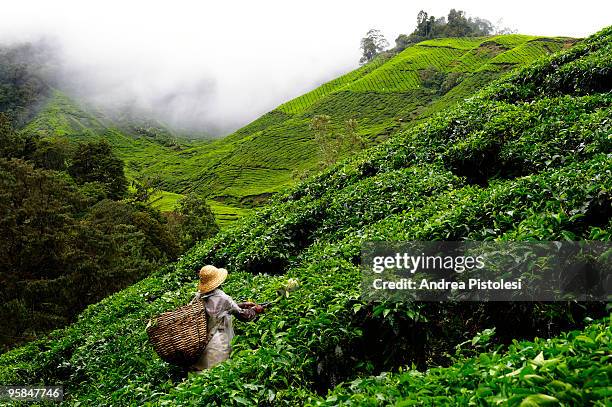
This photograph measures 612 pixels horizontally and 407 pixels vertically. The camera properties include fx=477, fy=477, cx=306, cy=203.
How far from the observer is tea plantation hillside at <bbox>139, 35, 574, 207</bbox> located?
10231cm

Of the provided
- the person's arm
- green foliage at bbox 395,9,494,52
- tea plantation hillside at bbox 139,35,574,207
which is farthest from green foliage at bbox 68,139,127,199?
green foliage at bbox 395,9,494,52

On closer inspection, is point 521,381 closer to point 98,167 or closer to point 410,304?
point 410,304

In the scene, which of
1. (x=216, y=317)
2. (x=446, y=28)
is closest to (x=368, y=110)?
(x=446, y=28)

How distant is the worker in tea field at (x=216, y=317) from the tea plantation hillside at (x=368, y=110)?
85650 millimetres

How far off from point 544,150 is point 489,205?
2.96 m

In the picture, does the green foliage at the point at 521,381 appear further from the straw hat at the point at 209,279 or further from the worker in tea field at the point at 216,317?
the straw hat at the point at 209,279

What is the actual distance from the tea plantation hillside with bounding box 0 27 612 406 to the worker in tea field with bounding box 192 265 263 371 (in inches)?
8.2

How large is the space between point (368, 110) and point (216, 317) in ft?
386

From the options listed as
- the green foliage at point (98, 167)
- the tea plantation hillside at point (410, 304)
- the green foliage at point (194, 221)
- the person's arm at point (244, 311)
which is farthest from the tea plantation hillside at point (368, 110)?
the person's arm at point (244, 311)

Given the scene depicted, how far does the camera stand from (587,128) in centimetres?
872

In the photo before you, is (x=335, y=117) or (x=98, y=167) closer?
(x=98, y=167)

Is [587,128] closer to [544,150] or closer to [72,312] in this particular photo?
[544,150]

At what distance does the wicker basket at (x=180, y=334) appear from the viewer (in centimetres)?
593

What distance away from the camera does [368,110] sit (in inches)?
4724
